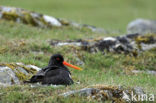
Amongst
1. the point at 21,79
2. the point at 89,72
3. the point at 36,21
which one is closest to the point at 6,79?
the point at 21,79

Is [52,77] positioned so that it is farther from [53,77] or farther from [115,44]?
[115,44]

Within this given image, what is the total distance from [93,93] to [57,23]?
11.2 m

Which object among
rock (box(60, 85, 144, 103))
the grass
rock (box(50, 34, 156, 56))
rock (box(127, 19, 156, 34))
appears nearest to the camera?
rock (box(60, 85, 144, 103))

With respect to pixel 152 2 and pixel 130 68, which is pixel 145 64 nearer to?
pixel 130 68

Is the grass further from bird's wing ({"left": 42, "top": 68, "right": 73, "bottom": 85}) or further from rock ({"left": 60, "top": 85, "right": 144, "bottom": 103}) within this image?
bird's wing ({"left": 42, "top": 68, "right": 73, "bottom": 85})

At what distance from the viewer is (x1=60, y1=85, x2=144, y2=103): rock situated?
7383 mm

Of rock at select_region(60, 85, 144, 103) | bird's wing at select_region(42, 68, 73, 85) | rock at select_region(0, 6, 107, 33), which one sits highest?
rock at select_region(0, 6, 107, 33)

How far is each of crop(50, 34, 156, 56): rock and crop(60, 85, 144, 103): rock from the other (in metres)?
6.12

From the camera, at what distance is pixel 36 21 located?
1791cm

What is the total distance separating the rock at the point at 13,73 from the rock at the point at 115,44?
465cm

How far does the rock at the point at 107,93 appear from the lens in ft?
24.2

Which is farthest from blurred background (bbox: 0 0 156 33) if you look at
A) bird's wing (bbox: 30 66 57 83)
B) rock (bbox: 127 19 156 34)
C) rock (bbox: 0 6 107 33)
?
bird's wing (bbox: 30 66 57 83)

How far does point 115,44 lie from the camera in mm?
14297

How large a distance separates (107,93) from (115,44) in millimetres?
6904
